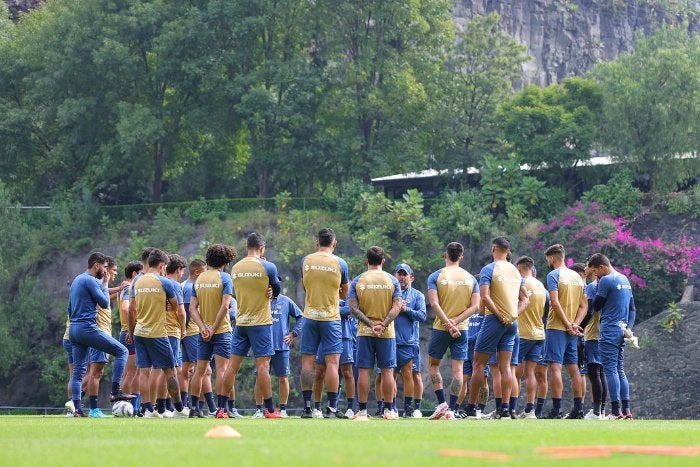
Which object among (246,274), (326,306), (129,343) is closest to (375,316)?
(326,306)

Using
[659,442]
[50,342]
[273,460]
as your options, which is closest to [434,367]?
[659,442]

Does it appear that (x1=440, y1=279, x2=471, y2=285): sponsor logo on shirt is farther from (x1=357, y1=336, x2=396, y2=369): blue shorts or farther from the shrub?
the shrub

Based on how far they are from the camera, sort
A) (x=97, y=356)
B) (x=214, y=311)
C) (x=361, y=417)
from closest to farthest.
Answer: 1. (x=361, y=417)
2. (x=214, y=311)
3. (x=97, y=356)

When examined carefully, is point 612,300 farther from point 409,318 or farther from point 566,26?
point 566,26

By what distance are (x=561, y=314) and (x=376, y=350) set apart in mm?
3285

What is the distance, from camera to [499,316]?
1928 cm

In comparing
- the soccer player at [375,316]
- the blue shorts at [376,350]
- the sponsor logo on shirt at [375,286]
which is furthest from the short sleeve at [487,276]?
the blue shorts at [376,350]

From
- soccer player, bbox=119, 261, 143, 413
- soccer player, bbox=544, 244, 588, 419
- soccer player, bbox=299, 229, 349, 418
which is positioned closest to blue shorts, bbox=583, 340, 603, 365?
soccer player, bbox=544, 244, 588, 419

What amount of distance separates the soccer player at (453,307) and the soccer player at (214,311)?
3020 mm

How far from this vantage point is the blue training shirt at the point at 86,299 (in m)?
19.2

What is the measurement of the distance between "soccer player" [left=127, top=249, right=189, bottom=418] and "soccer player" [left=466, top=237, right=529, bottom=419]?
4.35 m

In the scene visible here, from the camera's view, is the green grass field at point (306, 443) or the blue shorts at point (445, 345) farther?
the blue shorts at point (445, 345)

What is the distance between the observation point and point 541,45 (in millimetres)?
67500

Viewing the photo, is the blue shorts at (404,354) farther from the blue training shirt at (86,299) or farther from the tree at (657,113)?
the tree at (657,113)
